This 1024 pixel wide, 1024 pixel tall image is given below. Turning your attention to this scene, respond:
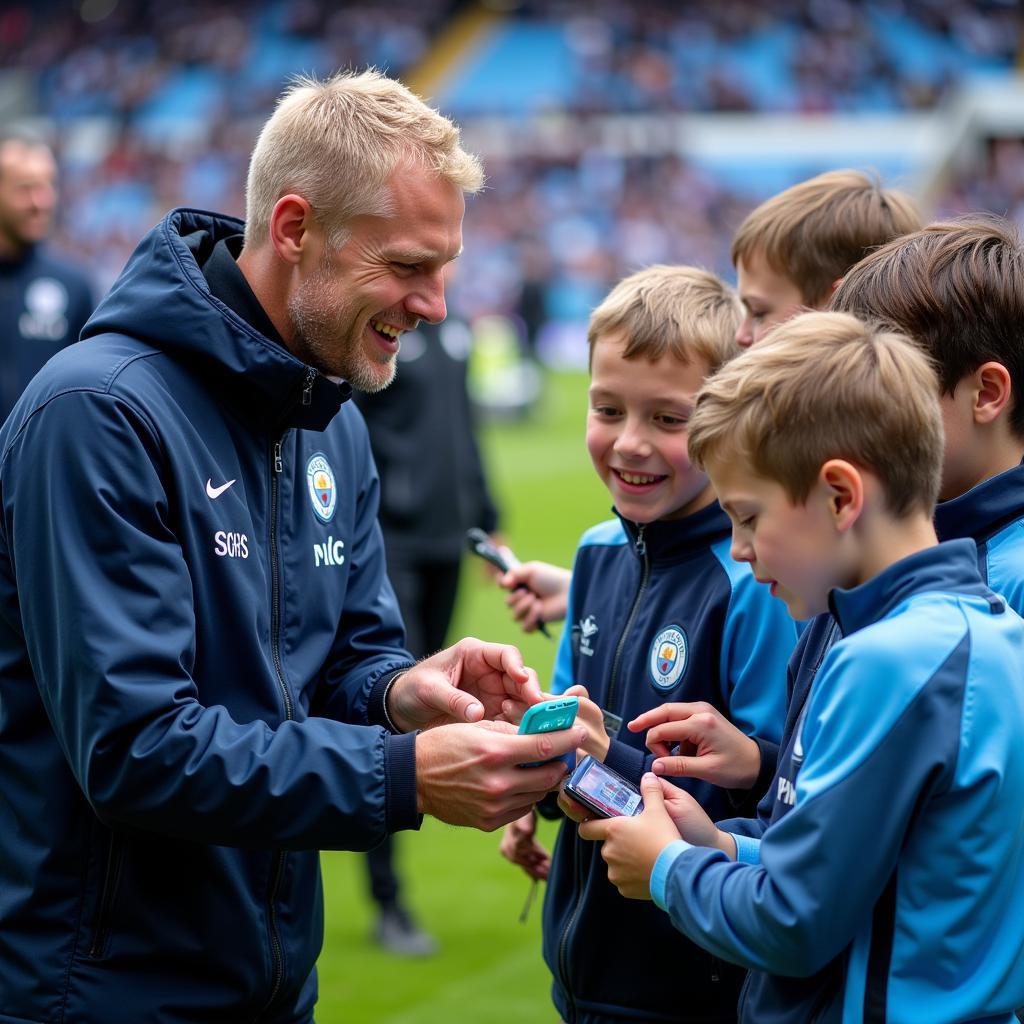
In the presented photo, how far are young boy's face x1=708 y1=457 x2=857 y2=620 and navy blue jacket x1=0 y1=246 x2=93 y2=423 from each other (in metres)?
5.07

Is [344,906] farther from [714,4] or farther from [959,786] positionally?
[714,4]

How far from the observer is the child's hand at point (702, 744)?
2547 mm

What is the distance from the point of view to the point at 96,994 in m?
2.41

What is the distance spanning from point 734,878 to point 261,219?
63.0 inches

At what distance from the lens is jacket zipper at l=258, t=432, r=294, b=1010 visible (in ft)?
8.59

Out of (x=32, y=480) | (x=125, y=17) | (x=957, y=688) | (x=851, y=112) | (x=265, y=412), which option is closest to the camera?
(x=957, y=688)

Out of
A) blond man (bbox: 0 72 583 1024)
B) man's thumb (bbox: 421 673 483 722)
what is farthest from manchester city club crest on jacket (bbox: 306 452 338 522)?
man's thumb (bbox: 421 673 483 722)

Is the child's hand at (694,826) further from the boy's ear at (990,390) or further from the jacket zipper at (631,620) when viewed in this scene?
the boy's ear at (990,390)

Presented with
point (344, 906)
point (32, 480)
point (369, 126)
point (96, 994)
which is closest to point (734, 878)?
point (96, 994)

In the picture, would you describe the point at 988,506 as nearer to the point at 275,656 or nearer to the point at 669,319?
the point at 669,319

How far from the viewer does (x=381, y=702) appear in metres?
2.91

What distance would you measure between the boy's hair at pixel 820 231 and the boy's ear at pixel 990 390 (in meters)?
0.91

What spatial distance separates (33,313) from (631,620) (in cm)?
462

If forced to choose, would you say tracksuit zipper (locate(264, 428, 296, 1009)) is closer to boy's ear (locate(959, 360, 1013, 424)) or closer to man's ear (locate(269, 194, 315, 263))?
man's ear (locate(269, 194, 315, 263))
